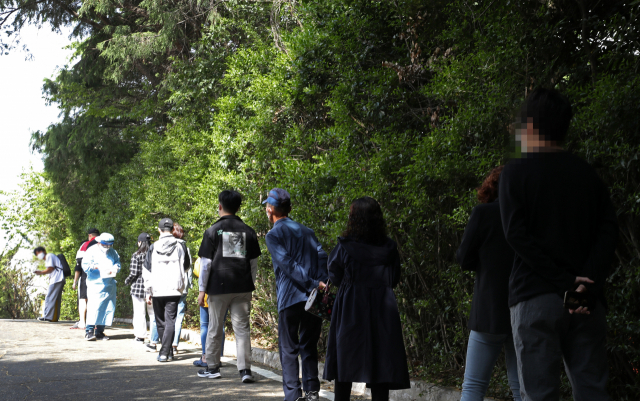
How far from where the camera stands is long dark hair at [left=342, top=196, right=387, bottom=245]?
444 centimetres

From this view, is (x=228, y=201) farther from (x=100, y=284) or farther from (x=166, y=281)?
(x=100, y=284)

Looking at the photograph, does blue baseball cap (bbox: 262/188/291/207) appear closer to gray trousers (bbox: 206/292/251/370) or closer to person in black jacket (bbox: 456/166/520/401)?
gray trousers (bbox: 206/292/251/370)

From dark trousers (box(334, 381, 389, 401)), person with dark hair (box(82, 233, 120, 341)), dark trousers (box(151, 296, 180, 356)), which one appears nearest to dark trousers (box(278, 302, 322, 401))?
dark trousers (box(334, 381, 389, 401))

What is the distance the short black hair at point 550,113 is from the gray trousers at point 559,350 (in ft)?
2.47

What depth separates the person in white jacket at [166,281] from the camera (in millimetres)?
8680

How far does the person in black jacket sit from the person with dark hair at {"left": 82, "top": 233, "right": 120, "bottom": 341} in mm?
9919

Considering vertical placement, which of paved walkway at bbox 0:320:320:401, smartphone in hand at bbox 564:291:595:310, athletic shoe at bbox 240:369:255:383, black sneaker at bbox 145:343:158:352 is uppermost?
smartphone in hand at bbox 564:291:595:310

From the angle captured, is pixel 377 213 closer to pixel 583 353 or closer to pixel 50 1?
pixel 583 353

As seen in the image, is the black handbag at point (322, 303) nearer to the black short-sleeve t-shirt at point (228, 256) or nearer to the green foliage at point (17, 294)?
the black short-sleeve t-shirt at point (228, 256)

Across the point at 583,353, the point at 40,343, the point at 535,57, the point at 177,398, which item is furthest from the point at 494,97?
the point at 40,343

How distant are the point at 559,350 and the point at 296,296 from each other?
3.21 meters

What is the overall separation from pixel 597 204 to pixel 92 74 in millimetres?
20650

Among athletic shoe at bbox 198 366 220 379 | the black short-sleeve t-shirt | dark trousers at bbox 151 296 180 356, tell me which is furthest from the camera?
dark trousers at bbox 151 296 180 356

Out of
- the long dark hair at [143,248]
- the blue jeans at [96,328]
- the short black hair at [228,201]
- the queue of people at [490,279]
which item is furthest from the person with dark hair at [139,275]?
the short black hair at [228,201]
